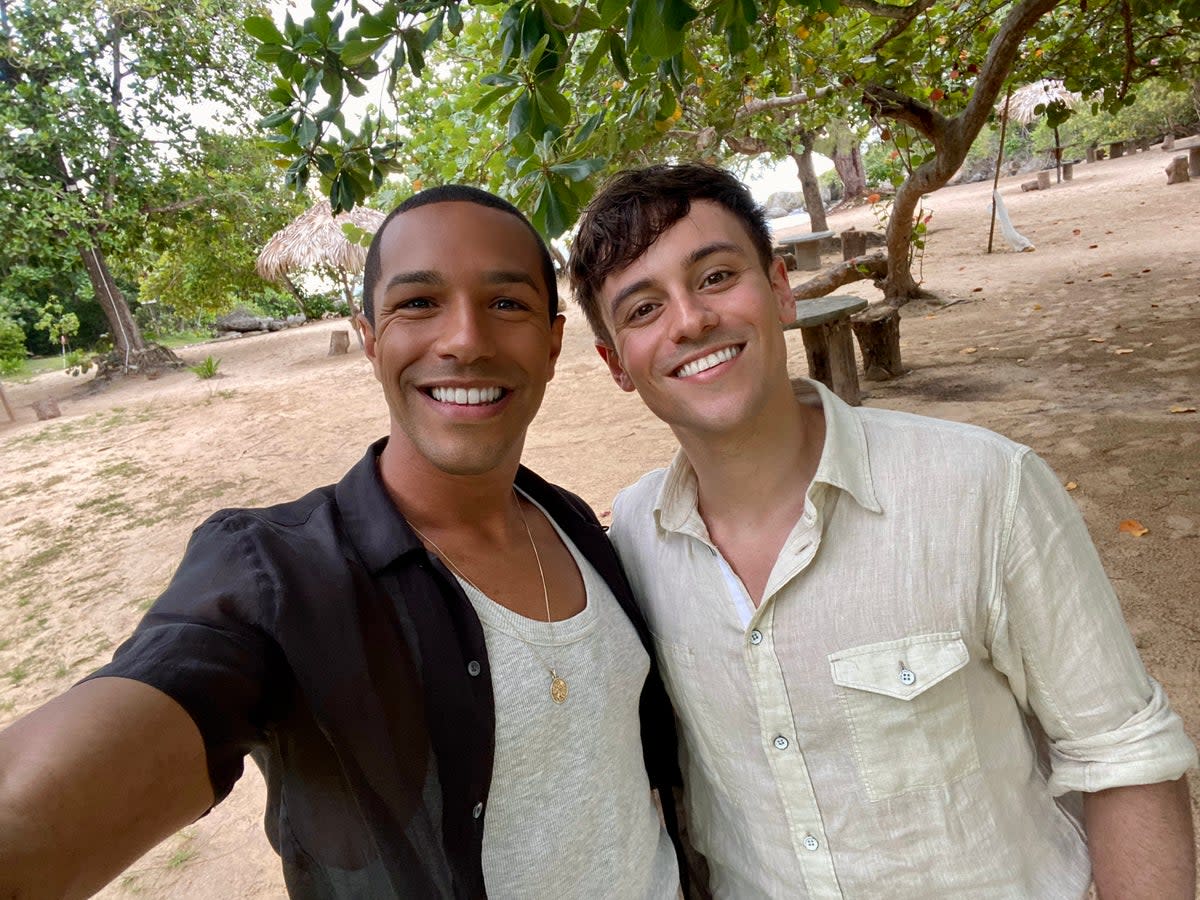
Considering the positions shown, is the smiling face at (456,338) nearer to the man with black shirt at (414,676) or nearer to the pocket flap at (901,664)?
the man with black shirt at (414,676)

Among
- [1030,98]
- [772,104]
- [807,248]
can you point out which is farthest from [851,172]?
[772,104]

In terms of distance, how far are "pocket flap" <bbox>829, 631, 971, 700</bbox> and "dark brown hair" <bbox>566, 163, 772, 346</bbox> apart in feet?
2.58

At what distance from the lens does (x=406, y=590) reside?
1096 millimetres

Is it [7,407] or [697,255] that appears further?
[7,407]

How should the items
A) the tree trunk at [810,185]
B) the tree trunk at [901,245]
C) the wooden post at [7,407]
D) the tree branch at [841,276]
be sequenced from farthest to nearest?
the tree trunk at [810,185] → the wooden post at [7,407] → the tree branch at [841,276] → the tree trunk at [901,245]

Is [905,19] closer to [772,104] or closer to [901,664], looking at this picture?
[772,104]

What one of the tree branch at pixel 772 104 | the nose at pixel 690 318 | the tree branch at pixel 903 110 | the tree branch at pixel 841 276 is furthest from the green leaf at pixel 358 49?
the tree branch at pixel 841 276

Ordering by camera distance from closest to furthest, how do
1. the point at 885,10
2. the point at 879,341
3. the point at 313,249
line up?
1. the point at 885,10
2. the point at 879,341
3. the point at 313,249

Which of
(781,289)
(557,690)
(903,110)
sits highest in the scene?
(903,110)

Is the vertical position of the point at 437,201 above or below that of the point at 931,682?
above

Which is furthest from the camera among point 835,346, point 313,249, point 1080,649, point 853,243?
point 313,249

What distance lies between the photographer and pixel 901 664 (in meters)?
1.13

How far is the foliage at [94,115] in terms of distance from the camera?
Answer: 42.8ft

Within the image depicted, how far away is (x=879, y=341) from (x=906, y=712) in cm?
568
